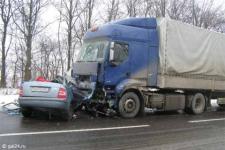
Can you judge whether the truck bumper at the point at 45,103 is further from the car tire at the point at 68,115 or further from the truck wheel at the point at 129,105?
the truck wheel at the point at 129,105

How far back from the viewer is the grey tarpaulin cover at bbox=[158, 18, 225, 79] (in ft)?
48.2

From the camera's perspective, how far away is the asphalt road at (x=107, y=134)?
808cm

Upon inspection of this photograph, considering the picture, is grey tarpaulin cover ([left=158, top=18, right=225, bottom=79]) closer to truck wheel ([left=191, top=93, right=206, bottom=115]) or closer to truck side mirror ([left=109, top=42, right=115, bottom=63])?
truck wheel ([left=191, top=93, right=206, bottom=115])

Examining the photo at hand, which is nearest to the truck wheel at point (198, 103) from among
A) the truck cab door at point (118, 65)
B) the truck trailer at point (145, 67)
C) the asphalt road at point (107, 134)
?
the truck trailer at point (145, 67)

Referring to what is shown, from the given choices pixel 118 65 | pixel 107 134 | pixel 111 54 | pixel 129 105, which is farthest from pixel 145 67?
pixel 107 134

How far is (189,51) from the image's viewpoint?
1587 cm

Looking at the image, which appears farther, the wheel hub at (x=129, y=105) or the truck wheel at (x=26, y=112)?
the wheel hub at (x=129, y=105)

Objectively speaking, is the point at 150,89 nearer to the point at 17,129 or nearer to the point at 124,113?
the point at 124,113

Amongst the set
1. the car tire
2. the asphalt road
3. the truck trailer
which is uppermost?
the truck trailer

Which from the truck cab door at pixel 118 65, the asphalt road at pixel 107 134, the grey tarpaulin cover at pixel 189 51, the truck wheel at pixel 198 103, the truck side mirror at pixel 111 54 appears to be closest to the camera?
the asphalt road at pixel 107 134

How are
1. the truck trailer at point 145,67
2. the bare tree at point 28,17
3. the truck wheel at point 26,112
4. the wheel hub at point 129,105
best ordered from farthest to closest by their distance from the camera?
the bare tree at point 28,17 → the wheel hub at point 129,105 → the truck trailer at point 145,67 → the truck wheel at point 26,112

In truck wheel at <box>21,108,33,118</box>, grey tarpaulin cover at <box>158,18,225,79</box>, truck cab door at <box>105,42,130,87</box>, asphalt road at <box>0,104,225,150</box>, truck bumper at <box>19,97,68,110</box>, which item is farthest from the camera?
grey tarpaulin cover at <box>158,18,225,79</box>

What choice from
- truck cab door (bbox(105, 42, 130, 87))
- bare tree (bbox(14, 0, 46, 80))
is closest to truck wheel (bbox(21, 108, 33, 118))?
truck cab door (bbox(105, 42, 130, 87))

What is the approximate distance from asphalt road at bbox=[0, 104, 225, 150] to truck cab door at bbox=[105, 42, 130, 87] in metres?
1.35
